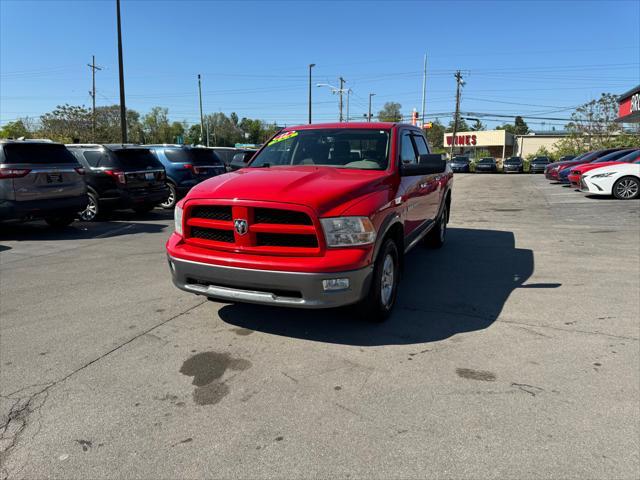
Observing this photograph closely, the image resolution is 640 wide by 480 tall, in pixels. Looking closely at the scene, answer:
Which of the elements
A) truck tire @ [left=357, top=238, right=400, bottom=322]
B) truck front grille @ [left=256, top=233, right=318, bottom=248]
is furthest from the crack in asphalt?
truck tire @ [left=357, top=238, right=400, bottom=322]

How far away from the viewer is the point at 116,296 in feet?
17.2

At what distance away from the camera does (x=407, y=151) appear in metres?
5.57

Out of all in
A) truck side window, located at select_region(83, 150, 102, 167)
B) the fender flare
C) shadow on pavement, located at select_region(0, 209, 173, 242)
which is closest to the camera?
the fender flare

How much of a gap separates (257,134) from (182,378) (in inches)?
5500

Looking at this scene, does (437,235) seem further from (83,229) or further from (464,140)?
(464,140)

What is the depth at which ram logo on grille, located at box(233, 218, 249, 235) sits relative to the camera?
3.80m

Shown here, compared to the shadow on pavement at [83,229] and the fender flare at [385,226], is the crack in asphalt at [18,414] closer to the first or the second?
the fender flare at [385,226]

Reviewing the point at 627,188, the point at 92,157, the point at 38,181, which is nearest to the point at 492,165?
the point at 627,188

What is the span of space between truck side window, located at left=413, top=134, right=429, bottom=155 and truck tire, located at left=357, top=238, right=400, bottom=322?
2.25 m

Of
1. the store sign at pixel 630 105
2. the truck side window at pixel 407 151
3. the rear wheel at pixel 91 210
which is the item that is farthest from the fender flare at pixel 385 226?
the store sign at pixel 630 105

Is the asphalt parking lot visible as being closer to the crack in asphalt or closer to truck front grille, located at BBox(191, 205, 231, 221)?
the crack in asphalt

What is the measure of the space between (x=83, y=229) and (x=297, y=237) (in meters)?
7.92

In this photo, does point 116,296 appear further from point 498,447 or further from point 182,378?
point 498,447

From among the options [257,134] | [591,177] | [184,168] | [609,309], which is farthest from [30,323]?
[257,134]
